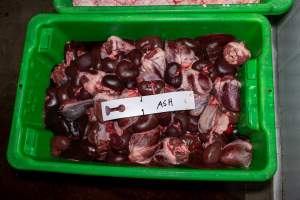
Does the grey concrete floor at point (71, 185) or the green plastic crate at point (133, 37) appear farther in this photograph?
the grey concrete floor at point (71, 185)

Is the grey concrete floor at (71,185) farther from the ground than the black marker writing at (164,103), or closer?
closer

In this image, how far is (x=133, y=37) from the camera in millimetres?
1168

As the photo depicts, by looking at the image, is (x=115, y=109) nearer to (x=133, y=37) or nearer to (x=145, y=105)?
(x=145, y=105)

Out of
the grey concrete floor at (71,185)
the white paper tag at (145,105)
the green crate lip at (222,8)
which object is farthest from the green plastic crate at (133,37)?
the grey concrete floor at (71,185)

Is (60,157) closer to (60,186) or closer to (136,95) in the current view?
(136,95)

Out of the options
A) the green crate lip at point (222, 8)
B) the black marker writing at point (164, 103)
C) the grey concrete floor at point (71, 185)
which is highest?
the green crate lip at point (222, 8)

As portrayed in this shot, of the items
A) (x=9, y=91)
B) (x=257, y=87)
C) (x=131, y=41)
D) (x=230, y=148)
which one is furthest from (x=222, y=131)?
(x=9, y=91)

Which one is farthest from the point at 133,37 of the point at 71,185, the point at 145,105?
the point at 71,185

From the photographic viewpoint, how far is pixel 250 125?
3.33 ft

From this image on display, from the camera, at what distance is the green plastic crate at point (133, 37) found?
0.92 m

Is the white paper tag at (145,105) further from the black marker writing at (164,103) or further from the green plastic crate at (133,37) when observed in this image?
the green plastic crate at (133,37)

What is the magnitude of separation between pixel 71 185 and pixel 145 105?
67 centimetres

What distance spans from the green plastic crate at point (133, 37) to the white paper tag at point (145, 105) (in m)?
0.15

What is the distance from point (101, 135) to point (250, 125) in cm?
43
